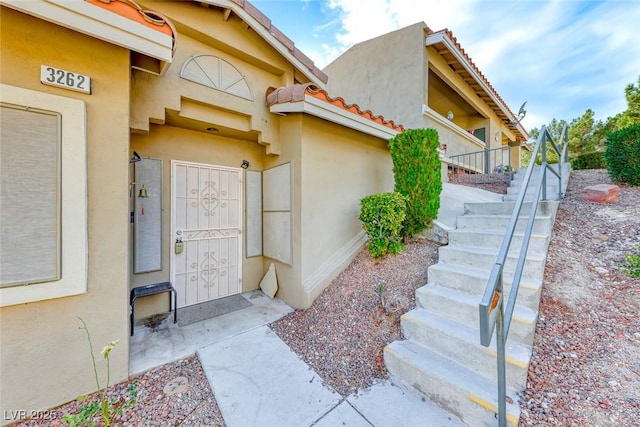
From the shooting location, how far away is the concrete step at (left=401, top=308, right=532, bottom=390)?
1.96 m

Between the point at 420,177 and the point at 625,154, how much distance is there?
363 cm

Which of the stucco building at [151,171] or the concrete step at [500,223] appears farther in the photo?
the concrete step at [500,223]

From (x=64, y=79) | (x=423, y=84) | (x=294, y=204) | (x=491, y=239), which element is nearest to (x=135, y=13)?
(x=64, y=79)

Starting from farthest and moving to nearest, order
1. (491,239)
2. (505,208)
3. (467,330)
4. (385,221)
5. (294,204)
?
(294,204), (385,221), (505,208), (491,239), (467,330)

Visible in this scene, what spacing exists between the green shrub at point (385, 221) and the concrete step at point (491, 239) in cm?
88

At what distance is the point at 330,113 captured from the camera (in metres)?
4.11

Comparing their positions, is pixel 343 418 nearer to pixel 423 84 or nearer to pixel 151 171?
pixel 151 171

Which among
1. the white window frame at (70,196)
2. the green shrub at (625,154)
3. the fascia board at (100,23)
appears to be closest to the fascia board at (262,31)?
the fascia board at (100,23)

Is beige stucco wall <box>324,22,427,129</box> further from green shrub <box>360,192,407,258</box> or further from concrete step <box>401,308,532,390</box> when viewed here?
concrete step <box>401,308,532,390</box>

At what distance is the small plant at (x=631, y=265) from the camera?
2.53 meters

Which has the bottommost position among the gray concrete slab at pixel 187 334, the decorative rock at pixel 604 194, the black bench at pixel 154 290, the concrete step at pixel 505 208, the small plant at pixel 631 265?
the gray concrete slab at pixel 187 334

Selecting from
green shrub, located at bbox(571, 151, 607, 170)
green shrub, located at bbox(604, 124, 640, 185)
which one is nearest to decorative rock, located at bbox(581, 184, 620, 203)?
green shrub, located at bbox(604, 124, 640, 185)

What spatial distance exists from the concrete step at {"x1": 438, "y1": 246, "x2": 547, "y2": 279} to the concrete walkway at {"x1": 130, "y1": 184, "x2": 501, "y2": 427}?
5.45 feet

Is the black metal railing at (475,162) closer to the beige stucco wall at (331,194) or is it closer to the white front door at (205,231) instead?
the beige stucco wall at (331,194)
